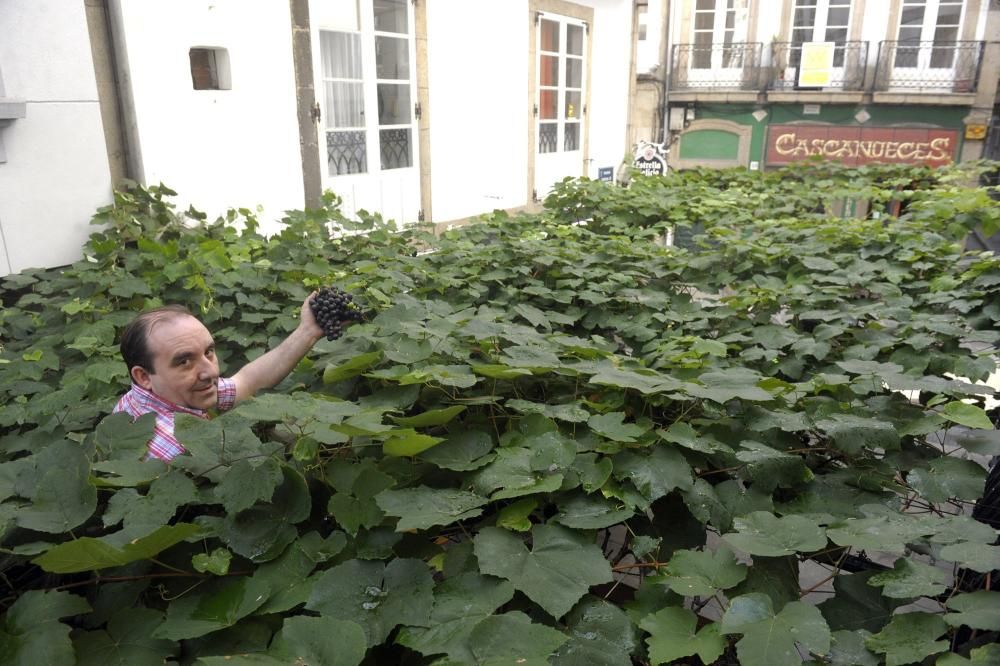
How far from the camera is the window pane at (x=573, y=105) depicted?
1093 centimetres

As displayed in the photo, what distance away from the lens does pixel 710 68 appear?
1861cm

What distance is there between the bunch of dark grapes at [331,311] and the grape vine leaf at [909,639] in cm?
153

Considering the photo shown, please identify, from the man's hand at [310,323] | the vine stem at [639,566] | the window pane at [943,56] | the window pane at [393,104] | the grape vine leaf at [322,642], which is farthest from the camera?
the window pane at [943,56]

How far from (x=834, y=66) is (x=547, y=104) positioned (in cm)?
1097

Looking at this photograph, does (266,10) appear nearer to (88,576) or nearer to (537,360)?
(537,360)

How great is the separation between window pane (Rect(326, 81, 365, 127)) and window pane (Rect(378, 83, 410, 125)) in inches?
Result: 11.9

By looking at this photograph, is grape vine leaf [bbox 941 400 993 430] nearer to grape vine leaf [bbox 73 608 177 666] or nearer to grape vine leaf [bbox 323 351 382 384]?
grape vine leaf [bbox 323 351 382 384]

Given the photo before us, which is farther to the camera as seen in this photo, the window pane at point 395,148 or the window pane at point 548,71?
the window pane at point 548,71

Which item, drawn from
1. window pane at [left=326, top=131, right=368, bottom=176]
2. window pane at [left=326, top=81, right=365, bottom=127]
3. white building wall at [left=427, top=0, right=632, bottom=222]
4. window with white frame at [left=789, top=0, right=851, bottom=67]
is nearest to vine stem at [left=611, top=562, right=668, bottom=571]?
window pane at [left=326, top=131, right=368, bottom=176]

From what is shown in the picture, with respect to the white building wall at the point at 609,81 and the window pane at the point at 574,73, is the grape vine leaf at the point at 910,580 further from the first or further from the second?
the white building wall at the point at 609,81

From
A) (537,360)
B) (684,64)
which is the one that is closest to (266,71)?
(537,360)

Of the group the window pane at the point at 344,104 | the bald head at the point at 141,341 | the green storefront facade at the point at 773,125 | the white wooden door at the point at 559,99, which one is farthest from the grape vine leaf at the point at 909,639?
the green storefront facade at the point at 773,125

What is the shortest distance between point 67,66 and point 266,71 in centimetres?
169

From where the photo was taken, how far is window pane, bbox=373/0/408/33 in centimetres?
736
